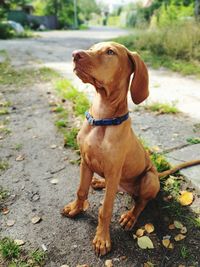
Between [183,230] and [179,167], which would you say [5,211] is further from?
[179,167]

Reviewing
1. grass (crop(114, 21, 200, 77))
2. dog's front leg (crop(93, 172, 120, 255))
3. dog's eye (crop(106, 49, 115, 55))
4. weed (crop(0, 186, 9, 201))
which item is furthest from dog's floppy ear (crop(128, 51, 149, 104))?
grass (crop(114, 21, 200, 77))

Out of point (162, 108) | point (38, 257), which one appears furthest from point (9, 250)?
point (162, 108)

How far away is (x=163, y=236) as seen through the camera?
260cm

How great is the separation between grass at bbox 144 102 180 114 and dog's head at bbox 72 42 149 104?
107 inches

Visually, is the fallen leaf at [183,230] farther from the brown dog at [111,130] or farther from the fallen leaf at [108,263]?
the fallen leaf at [108,263]

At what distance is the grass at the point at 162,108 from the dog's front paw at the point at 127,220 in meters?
2.52

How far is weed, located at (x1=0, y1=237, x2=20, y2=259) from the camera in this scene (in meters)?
2.38

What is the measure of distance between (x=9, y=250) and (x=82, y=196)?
723mm

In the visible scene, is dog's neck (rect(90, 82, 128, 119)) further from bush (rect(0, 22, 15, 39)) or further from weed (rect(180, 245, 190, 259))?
Answer: bush (rect(0, 22, 15, 39))

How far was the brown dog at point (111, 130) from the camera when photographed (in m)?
2.06

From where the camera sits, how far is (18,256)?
2.39 meters

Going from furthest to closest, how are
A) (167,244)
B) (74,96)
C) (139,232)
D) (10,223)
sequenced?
(74,96), (10,223), (139,232), (167,244)

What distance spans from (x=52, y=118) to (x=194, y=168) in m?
2.54

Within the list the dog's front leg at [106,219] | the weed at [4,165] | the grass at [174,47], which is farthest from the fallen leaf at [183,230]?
the grass at [174,47]
